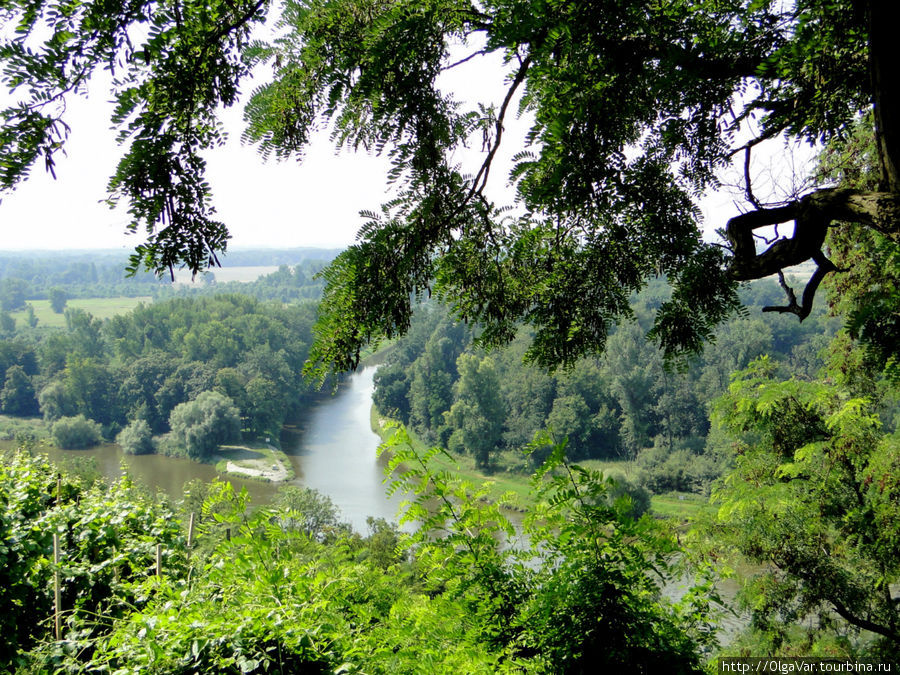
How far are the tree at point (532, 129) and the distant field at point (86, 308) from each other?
257 feet

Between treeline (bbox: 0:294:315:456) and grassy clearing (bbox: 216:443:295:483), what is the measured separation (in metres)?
1.77

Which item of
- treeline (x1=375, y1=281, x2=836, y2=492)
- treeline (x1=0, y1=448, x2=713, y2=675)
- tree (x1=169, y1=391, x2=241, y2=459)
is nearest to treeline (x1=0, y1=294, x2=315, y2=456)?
tree (x1=169, y1=391, x2=241, y2=459)

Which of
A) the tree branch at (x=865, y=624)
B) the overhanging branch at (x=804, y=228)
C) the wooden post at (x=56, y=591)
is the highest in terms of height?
the overhanging branch at (x=804, y=228)

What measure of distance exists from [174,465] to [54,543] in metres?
40.4

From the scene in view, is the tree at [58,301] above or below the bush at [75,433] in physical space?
above

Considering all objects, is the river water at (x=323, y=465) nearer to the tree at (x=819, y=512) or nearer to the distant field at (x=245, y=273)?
the tree at (x=819, y=512)

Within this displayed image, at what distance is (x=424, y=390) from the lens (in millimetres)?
44531

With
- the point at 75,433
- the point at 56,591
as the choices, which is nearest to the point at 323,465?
the point at 75,433

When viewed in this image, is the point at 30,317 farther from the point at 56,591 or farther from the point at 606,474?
the point at 56,591

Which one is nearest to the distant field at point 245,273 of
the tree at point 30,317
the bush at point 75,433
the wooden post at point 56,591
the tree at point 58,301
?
the tree at point 58,301

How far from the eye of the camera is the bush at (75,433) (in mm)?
40844

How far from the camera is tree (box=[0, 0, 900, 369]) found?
1.40 m

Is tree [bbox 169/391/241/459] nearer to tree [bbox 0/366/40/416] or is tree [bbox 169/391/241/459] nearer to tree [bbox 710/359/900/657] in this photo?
tree [bbox 0/366/40/416]

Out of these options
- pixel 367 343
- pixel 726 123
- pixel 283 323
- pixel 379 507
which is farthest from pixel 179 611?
pixel 283 323
